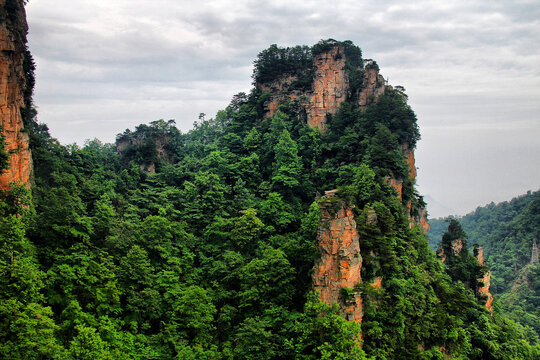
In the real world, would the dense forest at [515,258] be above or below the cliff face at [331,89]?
below

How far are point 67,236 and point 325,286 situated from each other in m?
16.1

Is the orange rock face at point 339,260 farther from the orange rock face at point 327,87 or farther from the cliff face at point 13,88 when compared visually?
the orange rock face at point 327,87

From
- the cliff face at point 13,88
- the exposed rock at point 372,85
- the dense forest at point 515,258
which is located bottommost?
the dense forest at point 515,258

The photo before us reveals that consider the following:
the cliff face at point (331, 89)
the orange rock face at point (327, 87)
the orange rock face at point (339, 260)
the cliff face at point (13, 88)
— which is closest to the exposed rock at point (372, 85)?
the cliff face at point (331, 89)

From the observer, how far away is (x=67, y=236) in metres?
24.1

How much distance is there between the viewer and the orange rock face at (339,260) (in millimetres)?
23413

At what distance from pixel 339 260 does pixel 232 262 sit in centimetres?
826

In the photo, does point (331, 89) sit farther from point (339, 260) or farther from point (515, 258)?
point (515, 258)

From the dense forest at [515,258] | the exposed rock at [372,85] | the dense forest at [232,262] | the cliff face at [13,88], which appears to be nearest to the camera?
the dense forest at [232,262]

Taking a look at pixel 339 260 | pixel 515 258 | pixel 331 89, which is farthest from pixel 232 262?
pixel 515 258

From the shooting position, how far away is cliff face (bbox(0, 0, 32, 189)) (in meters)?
22.8

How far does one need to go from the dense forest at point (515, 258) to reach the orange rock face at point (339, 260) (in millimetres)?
30576

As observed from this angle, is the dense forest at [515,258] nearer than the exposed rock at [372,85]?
No

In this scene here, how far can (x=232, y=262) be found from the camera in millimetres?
28344
